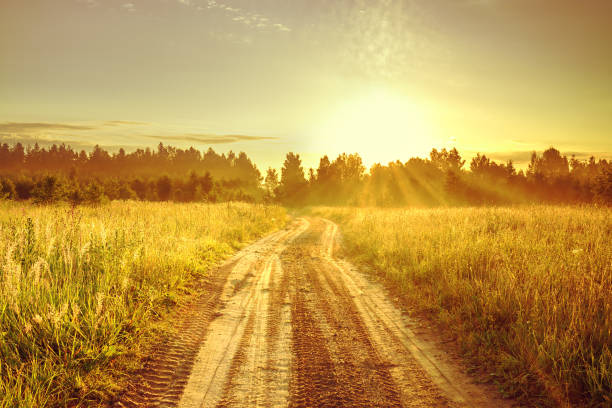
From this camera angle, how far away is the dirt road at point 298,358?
3.17 meters

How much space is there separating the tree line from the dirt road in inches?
833

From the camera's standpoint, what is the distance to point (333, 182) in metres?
97.2

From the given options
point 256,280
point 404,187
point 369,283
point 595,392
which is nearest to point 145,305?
point 256,280

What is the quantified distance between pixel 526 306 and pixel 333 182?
3671 inches

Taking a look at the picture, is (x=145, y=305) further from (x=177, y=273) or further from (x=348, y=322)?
(x=348, y=322)

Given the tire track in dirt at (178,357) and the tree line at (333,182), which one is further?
the tree line at (333,182)

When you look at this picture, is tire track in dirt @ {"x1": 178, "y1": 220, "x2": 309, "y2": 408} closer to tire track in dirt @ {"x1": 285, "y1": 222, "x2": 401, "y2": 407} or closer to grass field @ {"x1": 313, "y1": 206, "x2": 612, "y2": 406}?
tire track in dirt @ {"x1": 285, "y1": 222, "x2": 401, "y2": 407}

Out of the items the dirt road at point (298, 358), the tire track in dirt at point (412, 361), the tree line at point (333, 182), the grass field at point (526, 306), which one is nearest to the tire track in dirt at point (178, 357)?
the dirt road at point (298, 358)

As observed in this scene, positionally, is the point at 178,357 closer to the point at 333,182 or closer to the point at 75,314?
the point at 75,314

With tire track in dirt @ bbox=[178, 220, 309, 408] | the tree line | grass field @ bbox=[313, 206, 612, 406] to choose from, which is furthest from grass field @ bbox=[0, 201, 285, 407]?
the tree line

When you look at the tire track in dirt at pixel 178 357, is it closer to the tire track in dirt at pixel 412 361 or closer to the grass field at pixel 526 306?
the tire track in dirt at pixel 412 361

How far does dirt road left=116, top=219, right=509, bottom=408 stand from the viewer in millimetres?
3174

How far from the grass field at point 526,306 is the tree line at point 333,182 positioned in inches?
666

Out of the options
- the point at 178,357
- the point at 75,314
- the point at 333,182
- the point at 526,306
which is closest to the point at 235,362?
the point at 178,357
